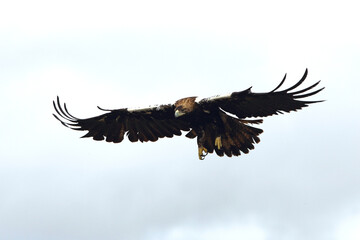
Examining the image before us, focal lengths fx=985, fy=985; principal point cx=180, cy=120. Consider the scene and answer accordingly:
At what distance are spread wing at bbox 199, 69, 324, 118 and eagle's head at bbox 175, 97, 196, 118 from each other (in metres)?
0.22

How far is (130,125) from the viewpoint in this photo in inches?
963

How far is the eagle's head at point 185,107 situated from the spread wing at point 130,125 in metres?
1.07

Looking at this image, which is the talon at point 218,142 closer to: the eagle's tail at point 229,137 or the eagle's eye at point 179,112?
the eagle's tail at point 229,137

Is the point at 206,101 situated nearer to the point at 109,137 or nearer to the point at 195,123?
the point at 195,123

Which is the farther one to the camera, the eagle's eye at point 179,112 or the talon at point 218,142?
the talon at point 218,142

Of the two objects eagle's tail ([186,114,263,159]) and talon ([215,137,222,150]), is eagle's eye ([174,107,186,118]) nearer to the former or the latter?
eagle's tail ([186,114,263,159])

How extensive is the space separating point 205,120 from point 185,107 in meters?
0.75

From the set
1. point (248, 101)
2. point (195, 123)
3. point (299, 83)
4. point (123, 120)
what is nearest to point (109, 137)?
point (123, 120)

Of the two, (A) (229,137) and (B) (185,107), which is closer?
(B) (185,107)

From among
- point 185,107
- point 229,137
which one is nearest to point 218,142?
point 229,137

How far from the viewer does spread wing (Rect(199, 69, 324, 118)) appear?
21391 mm

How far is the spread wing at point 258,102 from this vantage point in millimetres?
21391

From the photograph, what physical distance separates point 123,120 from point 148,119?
71 cm

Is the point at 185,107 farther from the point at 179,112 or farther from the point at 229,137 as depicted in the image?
the point at 229,137
